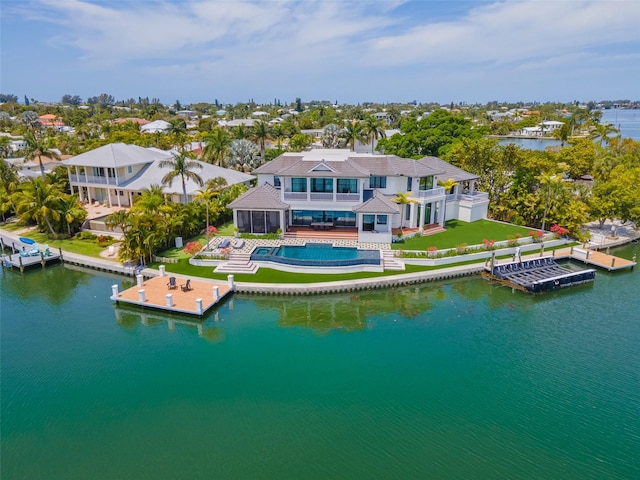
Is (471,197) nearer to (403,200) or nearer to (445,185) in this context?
(445,185)

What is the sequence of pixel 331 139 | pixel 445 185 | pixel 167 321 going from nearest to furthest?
1. pixel 167 321
2. pixel 445 185
3. pixel 331 139

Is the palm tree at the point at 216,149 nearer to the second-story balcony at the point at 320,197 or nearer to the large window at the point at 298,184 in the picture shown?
the large window at the point at 298,184

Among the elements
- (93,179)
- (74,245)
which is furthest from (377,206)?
(93,179)

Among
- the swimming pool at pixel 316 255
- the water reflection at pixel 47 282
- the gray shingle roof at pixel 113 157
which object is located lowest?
the water reflection at pixel 47 282

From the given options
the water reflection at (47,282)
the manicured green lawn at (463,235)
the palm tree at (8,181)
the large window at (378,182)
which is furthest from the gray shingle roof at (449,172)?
the palm tree at (8,181)

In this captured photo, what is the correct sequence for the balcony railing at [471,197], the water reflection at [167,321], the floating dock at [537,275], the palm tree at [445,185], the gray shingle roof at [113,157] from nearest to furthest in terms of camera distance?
1. the water reflection at [167,321]
2. the floating dock at [537,275]
3. the palm tree at [445,185]
4. the balcony railing at [471,197]
5. the gray shingle roof at [113,157]

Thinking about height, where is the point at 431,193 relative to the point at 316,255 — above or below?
above

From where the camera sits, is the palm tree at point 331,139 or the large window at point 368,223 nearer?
the large window at point 368,223
